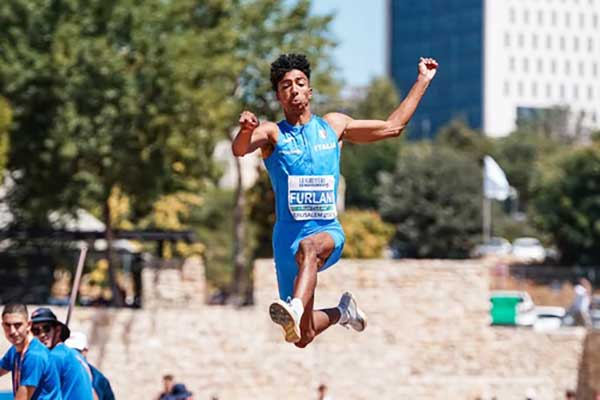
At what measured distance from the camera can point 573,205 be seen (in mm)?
70312

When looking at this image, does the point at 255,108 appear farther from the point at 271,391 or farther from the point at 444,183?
the point at 444,183

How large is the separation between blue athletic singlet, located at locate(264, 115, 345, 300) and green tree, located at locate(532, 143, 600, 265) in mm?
57578

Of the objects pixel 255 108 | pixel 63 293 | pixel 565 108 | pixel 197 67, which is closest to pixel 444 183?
pixel 63 293

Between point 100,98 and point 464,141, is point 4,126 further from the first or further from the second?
point 464,141

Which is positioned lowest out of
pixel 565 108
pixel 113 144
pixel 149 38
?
pixel 113 144

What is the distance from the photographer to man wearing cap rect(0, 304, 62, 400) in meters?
11.7

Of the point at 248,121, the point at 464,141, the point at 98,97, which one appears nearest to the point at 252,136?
the point at 248,121

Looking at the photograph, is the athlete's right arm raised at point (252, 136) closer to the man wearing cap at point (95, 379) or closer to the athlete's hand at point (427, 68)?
the athlete's hand at point (427, 68)

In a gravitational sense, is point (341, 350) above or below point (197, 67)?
below

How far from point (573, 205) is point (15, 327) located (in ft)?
197

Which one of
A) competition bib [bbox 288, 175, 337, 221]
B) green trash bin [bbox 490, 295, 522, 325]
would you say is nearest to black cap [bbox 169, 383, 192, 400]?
competition bib [bbox 288, 175, 337, 221]

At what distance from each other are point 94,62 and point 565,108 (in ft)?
371

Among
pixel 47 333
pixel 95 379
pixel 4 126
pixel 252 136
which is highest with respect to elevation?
pixel 4 126

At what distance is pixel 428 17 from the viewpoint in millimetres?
190625
